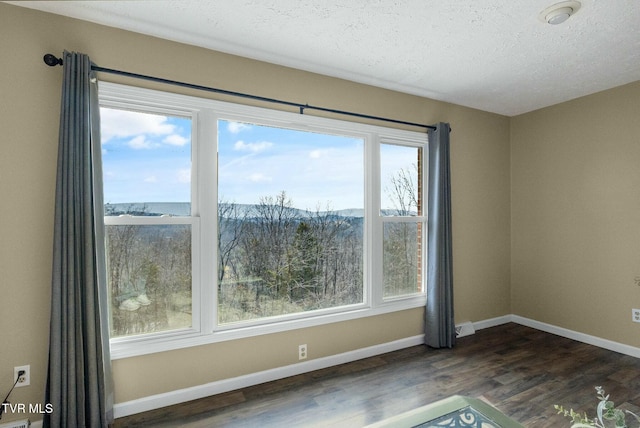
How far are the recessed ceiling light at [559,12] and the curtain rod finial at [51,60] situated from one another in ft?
9.83

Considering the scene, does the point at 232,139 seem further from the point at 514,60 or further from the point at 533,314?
the point at 533,314

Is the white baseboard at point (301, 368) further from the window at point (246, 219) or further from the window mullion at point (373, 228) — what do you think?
the window mullion at point (373, 228)

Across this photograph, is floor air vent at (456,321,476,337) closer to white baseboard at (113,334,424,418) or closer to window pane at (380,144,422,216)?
white baseboard at (113,334,424,418)

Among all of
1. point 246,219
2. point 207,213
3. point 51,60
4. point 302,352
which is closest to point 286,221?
point 246,219

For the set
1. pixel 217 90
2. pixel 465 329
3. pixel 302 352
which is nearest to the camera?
pixel 217 90

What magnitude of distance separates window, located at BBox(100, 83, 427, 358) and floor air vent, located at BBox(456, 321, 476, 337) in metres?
0.68

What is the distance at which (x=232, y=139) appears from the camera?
2.67 metres

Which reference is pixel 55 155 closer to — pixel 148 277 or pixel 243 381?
pixel 148 277

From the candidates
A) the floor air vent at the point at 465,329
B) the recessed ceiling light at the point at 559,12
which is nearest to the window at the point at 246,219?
the floor air vent at the point at 465,329

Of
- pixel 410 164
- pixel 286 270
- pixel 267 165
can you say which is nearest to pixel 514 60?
pixel 410 164

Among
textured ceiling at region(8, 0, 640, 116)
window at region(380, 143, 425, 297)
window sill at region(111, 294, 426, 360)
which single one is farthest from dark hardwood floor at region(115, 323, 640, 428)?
textured ceiling at region(8, 0, 640, 116)

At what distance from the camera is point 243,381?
2.59 m

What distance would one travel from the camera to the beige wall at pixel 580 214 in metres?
3.21

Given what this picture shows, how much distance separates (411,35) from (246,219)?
1850 mm
